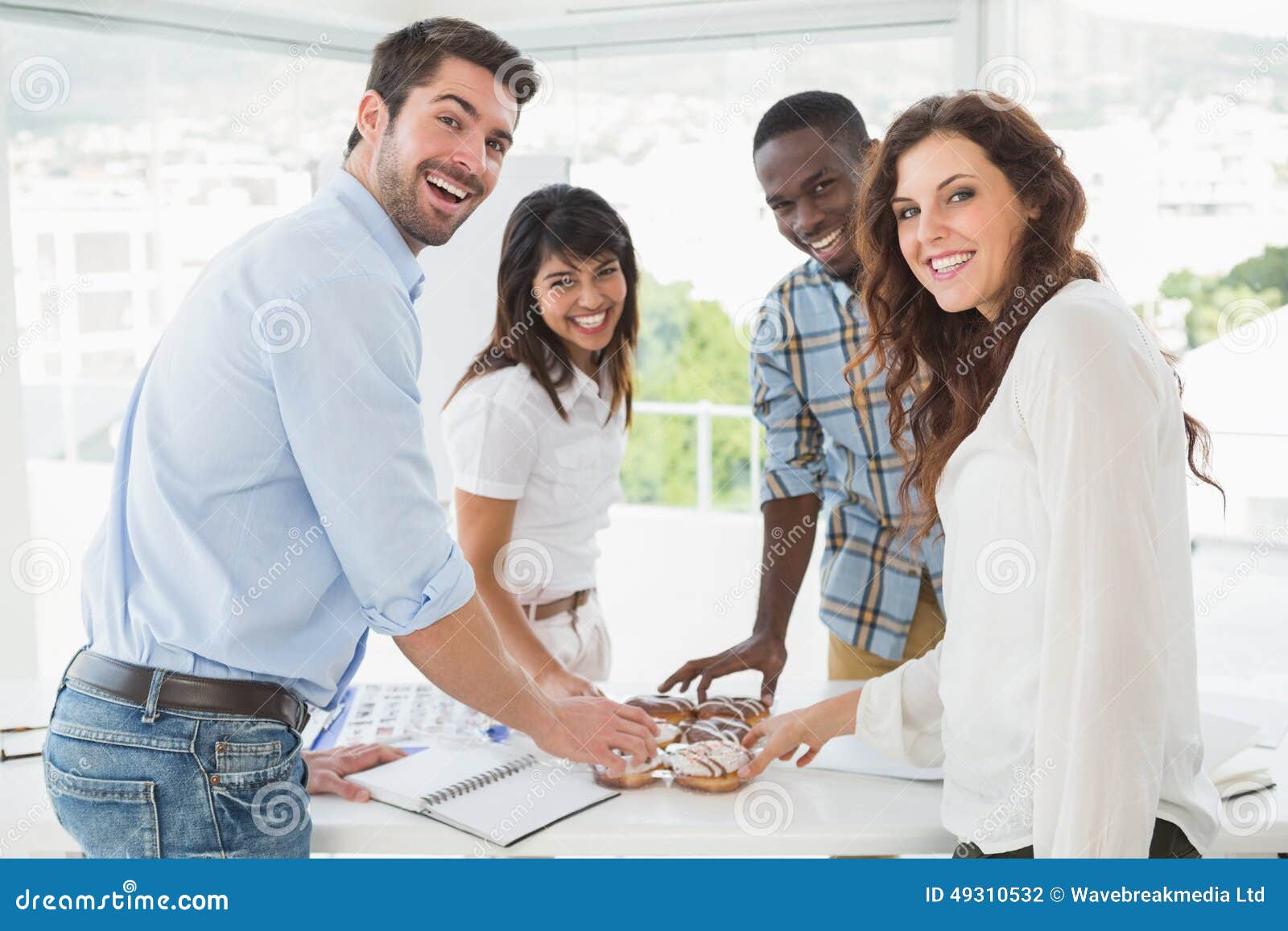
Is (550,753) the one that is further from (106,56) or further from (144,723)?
(106,56)

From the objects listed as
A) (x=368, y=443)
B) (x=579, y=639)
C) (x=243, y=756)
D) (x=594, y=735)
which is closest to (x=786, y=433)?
(x=579, y=639)

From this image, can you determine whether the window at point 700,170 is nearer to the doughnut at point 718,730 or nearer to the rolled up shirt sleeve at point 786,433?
the rolled up shirt sleeve at point 786,433

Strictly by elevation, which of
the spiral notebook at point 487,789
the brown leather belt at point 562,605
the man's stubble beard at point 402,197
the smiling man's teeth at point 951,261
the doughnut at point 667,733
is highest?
the man's stubble beard at point 402,197

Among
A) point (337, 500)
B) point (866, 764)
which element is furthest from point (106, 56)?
point (866, 764)

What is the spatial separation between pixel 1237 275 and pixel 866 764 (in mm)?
2521

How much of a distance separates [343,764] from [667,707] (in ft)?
1.70

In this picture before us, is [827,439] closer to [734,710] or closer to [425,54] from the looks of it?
[734,710]

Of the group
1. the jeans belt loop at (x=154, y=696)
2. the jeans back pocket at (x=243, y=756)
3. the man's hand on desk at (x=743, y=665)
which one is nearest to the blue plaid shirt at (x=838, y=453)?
the man's hand on desk at (x=743, y=665)

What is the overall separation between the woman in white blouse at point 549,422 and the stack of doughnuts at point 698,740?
0.34m

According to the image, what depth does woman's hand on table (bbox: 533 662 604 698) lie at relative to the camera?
1939 millimetres

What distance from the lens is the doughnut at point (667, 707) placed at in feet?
5.92

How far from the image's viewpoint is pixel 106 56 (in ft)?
12.5

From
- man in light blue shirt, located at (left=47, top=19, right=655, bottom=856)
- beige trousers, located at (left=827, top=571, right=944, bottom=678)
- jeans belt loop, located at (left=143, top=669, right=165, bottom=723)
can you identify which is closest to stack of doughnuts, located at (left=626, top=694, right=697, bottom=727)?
man in light blue shirt, located at (left=47, top=19, right=655, bottom=856)

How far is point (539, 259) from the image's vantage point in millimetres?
2256
